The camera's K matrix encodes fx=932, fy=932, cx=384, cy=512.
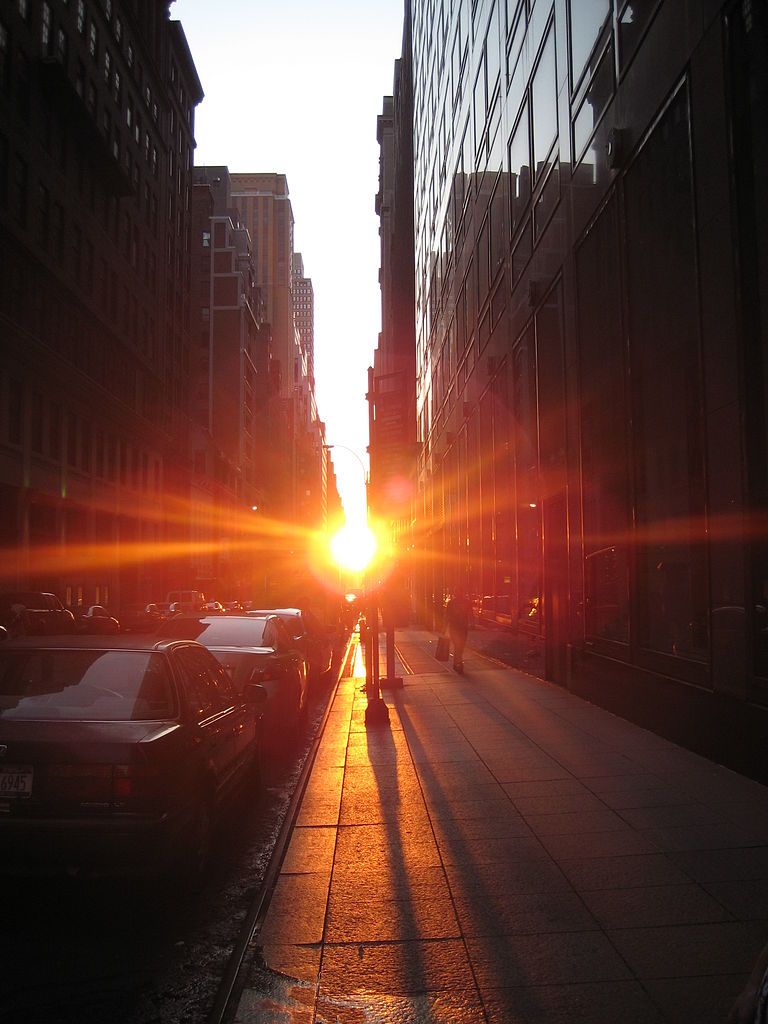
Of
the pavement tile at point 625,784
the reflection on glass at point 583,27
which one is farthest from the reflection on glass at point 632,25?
the pavement tile at point 625,784

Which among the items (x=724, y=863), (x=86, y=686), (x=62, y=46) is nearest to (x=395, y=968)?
(x=724, y=863)

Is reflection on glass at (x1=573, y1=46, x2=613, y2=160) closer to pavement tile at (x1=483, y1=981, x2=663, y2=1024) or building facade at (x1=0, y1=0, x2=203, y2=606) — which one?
pavement tile at (x1=483, y1=981, x2=663, y2=1024)

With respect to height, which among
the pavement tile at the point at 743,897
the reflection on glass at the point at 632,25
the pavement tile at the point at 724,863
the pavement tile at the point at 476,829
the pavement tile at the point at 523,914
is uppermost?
the reflection on glass at the point at 632,25

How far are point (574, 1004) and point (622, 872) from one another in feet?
6.06

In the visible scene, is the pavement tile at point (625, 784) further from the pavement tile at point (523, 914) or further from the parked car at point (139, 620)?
the parked car at point (139, 620)

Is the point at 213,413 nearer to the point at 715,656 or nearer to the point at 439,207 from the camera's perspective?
the point at 439,207

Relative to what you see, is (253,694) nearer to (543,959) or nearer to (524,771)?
(524,771)

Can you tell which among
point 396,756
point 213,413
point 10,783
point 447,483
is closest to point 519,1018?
point 10,783

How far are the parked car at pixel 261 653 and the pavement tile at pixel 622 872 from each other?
174 inches

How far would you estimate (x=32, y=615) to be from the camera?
→ 2392 centimetres

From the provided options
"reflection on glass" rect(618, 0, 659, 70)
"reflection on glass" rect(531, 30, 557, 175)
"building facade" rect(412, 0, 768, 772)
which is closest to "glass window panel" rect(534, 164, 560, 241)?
"building facade" rect(412, 0, 768, 772)

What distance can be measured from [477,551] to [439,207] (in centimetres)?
1833

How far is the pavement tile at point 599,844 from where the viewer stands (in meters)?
6.18

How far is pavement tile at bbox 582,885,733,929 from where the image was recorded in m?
4.91
